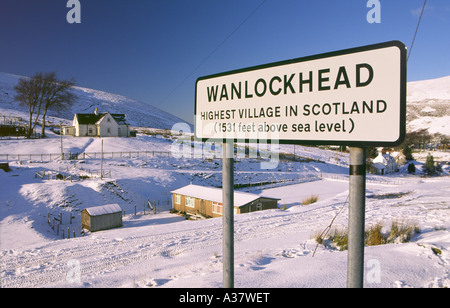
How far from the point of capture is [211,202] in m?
26.9

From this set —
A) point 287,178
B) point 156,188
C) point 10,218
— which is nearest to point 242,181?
point 287,178

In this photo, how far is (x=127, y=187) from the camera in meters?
32.4

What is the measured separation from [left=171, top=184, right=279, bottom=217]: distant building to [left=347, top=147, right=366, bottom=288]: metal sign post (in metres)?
23.0

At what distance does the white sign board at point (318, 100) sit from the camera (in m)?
1.41

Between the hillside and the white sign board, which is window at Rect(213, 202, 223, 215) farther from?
the hillside

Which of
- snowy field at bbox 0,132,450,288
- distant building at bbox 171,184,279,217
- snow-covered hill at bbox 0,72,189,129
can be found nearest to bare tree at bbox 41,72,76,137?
snowy field at bbox 0,132,450,288

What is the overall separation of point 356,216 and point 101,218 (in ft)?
76.3

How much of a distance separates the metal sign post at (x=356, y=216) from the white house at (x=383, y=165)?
79676 millimetres

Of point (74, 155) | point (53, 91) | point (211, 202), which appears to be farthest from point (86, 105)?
point (211, 202)

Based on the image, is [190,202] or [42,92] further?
[42,92]

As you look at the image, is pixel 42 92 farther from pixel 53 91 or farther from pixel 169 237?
pixel 169 237

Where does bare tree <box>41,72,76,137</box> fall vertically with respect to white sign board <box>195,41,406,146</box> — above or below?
above

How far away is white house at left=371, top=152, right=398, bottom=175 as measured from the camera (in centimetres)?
7219
